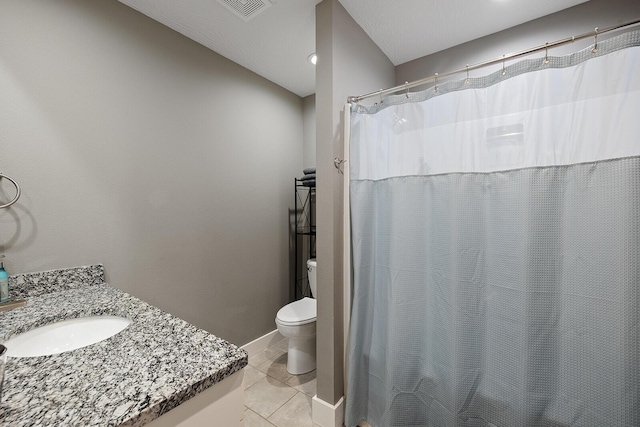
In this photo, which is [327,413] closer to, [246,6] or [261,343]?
[261,343]

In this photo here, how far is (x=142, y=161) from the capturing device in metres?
1.66

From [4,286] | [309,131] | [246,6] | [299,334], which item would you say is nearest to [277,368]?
[299,334]

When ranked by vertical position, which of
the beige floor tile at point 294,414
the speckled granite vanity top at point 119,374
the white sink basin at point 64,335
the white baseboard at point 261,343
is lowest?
the beige floor tile at point 294,414

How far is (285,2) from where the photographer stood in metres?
1.56

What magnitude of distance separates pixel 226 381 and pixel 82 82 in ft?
5.66

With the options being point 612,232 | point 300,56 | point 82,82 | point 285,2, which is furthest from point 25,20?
point 612,232

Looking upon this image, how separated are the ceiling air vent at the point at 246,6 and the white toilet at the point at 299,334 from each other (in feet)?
6.90

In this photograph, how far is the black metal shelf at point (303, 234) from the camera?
282 cm

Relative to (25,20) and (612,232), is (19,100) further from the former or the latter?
(612,232)

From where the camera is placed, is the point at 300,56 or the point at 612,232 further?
the point at 300,56

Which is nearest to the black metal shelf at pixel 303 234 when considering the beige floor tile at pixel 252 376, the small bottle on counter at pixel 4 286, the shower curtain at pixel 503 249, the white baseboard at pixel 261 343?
the white baseboard at pixel 261 343

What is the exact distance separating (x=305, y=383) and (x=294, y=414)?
0.31 metres

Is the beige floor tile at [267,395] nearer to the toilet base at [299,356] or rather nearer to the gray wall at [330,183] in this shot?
the toilet base at [299,356]

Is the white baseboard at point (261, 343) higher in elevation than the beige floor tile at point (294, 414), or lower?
higher
